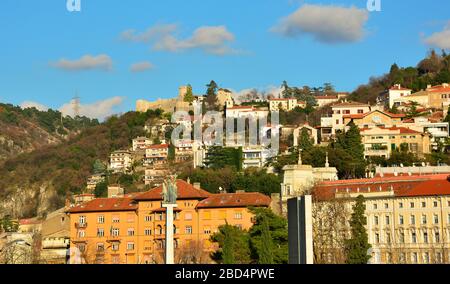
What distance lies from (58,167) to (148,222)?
60893mm

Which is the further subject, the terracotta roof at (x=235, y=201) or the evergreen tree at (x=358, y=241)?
the terracotta roof at (x=235, y=201)

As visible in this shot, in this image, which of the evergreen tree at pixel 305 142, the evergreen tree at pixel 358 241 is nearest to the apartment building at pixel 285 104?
the evergreen tree at pixel 305 142

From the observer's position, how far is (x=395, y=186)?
67.2 meters

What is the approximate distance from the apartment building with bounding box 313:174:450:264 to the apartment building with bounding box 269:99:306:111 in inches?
2819

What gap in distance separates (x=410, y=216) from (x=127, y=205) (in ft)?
68.4

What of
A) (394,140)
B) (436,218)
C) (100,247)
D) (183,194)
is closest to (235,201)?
(183,194)

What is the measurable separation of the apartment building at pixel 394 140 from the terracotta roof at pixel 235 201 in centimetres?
2351

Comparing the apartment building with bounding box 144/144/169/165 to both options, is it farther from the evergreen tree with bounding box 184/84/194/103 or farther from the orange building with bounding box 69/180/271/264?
the orange building with bounding box 69/180/271/264

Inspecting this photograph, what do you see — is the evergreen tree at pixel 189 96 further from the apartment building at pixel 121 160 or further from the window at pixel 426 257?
the window at pixel 426 257

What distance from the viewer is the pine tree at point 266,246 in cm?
5506

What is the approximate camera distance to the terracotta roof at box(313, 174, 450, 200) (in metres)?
63.0

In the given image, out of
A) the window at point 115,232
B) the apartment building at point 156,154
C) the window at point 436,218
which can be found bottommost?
the window at point 436,218

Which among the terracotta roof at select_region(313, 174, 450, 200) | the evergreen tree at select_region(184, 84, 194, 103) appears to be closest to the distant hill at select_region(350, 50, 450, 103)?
the evergreen tree at select_region(184, 84, 194, 103)

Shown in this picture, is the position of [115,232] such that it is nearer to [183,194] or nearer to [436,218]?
[183,194]
